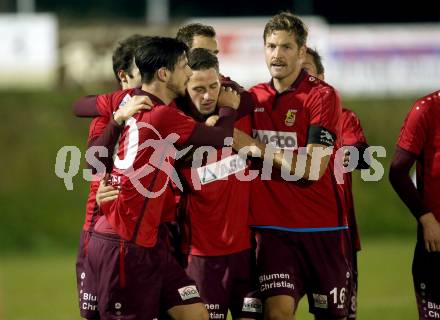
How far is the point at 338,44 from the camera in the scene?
18.3 metres

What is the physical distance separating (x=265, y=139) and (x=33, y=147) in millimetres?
11403

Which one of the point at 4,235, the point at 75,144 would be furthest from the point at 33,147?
the point at 4,235

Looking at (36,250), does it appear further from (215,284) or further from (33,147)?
(215,284)

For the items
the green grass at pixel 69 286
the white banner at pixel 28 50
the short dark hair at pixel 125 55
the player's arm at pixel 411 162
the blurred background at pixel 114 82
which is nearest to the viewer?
the player's arm at pixel 411 162

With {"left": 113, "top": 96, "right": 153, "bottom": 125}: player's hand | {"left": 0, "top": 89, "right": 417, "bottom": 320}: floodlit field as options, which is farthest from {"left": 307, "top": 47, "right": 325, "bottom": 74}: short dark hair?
{"left": 0, "top": 89, "right": 417, "bottom": 320}: floodlit field

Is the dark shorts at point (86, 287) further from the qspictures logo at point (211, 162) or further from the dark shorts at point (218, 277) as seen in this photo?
the dark shorts at point (218, 277)

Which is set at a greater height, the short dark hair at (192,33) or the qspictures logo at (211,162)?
the short dark hair at (192,33)

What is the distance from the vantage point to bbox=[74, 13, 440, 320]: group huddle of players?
19.6 ft

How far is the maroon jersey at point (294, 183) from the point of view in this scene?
6648 millimetres

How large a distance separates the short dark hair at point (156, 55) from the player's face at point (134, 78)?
498 millimetres

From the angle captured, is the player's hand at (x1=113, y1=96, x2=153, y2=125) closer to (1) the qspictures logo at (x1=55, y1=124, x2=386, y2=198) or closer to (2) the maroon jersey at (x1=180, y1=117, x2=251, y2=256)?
(1) the qspictures logo at (x1=55, y1=124, x2=386, y2=198)

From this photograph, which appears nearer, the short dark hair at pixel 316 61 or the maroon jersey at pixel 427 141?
the maroon jersey at pixel 427 141

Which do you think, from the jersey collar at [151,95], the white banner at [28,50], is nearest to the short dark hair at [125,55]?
the jersey collar at [151,95]

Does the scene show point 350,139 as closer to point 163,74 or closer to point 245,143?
point 245,143
